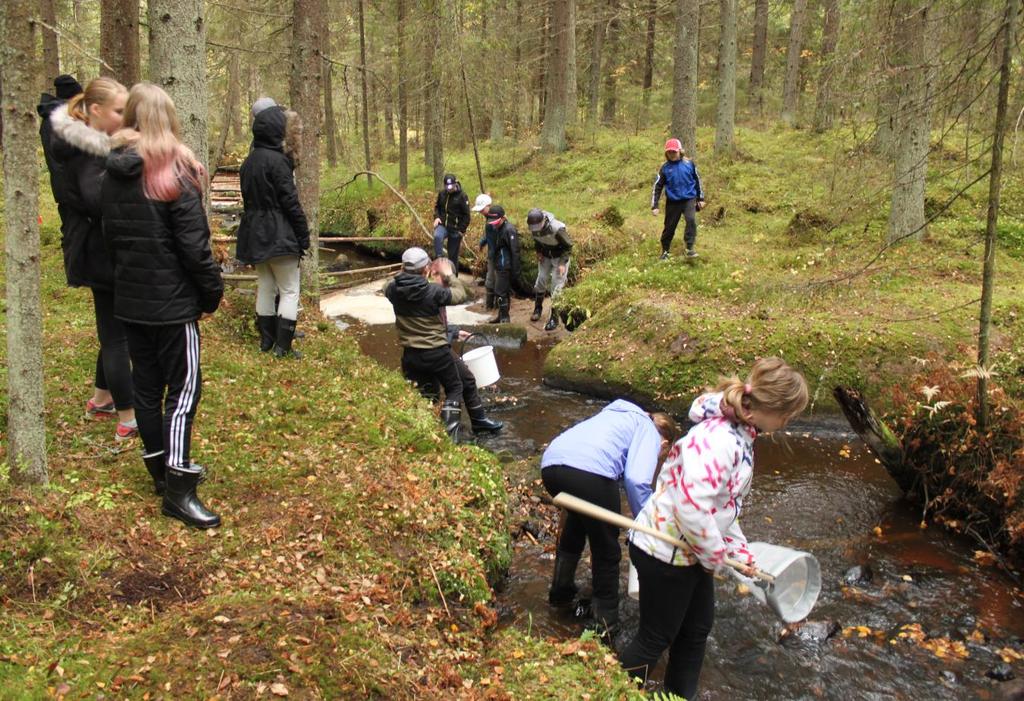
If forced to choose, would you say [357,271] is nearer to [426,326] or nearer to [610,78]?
[426,326]

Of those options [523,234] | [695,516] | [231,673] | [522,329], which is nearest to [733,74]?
[523,234]

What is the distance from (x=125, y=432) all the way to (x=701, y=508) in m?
4.17

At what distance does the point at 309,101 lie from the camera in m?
9.91

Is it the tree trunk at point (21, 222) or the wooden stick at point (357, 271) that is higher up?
the tree trunk at point (21, 222)

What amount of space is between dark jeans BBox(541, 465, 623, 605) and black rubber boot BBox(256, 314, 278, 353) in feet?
14.0

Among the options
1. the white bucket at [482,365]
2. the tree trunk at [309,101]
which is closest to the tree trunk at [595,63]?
the tree trunk at [309,101]

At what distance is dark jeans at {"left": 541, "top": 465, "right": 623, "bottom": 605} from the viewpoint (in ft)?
15.4

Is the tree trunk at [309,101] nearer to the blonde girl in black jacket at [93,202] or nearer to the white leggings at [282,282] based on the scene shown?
the white leggings at [282,282]

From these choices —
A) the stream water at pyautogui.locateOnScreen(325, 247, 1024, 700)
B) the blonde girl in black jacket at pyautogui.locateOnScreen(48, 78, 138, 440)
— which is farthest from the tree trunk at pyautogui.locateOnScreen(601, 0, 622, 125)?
the blonde girl in black jacket at pyautogui.locateOnScreen(48, 78, 138, 440)

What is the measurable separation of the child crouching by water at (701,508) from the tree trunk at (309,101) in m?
7.01

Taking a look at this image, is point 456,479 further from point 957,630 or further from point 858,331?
point 858,331

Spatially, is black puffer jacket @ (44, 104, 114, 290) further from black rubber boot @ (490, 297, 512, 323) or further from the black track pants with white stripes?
black rubber boot @ (490, 297, 512, 323)

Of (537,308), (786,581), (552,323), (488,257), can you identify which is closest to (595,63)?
(488,257)

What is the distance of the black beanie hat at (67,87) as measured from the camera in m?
5.16
